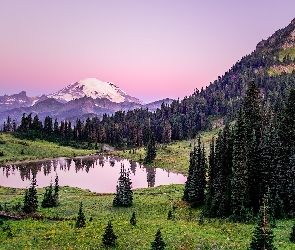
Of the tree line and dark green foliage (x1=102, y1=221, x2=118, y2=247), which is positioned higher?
the tree line

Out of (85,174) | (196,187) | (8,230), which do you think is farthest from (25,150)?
(8,230)

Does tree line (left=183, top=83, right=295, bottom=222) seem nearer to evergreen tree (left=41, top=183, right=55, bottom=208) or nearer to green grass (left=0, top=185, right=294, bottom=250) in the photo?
green grass (left=0, top=185, right=294, bottom=250)

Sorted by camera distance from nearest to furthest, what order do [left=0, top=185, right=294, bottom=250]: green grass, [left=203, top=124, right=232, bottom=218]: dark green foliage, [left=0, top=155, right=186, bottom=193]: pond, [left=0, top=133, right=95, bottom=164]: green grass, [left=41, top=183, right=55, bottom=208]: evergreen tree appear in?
[left=0, top=185, right=294, bottom=250]: green grass, [left=203, top=124, right=232, bottom=218]: dark green foliage, [left=41, top=183, right=55, bottom=208]: evergreen tree, [left=0, top=155, right=186, bottom=193]: pond, [left=0, top=133, right=95, bottom=164]: green grass

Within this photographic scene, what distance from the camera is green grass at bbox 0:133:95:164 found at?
129 m

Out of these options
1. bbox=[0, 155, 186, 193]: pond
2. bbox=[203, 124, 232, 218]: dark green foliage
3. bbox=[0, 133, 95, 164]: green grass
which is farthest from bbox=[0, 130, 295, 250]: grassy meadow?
bbox=[0, 133, 95, 164]: green grass

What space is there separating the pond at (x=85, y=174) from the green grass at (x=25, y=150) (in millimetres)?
8659

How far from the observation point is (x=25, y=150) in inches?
5536

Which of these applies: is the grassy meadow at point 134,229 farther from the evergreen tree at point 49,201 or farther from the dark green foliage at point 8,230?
the evergreen tree at point 49,201

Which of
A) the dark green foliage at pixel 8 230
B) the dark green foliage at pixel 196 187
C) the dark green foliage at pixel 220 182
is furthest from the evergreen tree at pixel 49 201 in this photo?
the dark green foliage at pixel 220 182

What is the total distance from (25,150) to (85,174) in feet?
180

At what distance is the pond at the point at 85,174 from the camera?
85312mm

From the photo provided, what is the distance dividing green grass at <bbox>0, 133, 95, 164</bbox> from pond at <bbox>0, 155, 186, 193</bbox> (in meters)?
8.66

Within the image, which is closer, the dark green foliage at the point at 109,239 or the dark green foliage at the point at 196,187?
the dark green foliage at the point at 109,239

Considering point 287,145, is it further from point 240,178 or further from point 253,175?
point 240,178
